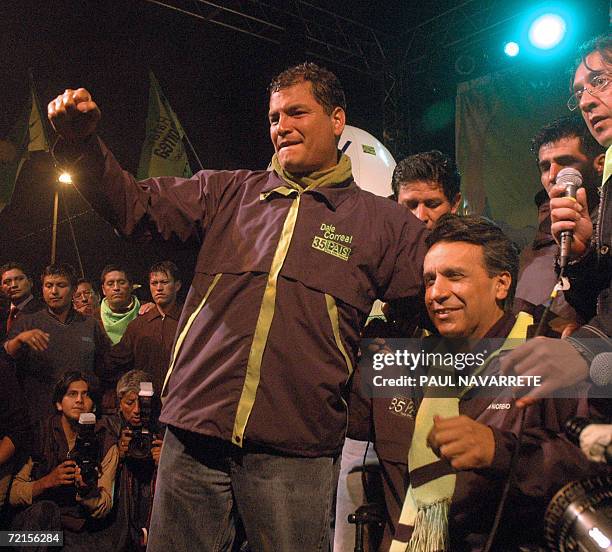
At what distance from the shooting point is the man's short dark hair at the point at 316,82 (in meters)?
2.05

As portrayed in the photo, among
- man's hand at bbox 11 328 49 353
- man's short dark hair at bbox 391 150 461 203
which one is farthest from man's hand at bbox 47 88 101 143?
man's hand at bbox 11 328 49 353

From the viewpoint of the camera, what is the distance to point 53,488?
3914mm

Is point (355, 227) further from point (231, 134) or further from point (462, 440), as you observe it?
point (231, 134)

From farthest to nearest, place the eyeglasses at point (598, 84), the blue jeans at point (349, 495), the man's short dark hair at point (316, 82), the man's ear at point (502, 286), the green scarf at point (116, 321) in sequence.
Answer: the green scarf at point (116, 321), the blue jeans at point (349, 495), the man's short dark hair at point (316, 82), the man's ear at point (502, 286), the eyeglasses at point (598, 84)

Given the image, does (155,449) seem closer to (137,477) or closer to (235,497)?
(137,477)

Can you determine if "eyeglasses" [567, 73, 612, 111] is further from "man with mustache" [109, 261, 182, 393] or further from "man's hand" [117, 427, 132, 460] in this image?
"man with mustache" [109, 261, 182, 393]

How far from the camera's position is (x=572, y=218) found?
1.64 metres

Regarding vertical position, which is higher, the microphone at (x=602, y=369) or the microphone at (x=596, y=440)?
the microphone at (x=602, y=369)

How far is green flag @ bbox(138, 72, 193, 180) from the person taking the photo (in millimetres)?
7074

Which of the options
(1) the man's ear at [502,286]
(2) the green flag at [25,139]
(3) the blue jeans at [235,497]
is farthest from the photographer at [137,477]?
(2) the green flag at [25,139]

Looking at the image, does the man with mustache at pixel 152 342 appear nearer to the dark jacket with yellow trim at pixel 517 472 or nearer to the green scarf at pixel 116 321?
the green scarf at pixel 116 321

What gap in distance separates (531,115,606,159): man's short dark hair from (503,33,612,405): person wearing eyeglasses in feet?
2.43

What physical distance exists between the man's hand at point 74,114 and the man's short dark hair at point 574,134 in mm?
1902

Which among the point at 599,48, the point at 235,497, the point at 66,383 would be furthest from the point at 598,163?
the point at 66,383
